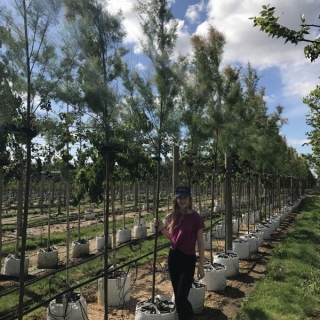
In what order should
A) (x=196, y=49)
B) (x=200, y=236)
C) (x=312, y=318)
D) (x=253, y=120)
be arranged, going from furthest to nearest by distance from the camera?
(x=253, y=120) < (x=196, y=49) < (x=312, y=318) < (x=200, y=236)

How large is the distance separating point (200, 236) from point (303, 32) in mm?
2245

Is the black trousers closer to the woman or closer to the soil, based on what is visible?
the woman

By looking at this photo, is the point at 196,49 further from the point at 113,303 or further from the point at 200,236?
the point at 113,303

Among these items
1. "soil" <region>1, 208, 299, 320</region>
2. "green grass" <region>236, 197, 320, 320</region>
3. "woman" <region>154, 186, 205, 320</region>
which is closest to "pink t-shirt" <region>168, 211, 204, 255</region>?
"woman" <region>154, 186, 205, 320</region>

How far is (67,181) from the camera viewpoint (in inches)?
189

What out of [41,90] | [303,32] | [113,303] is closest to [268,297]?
[113,303]

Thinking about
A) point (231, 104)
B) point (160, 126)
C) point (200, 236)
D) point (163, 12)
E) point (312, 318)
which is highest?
point (163, 12)

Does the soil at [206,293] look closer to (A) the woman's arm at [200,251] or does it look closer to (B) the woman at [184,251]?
(B) the woman at [184,251]

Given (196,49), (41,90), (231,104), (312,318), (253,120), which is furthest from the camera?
(253,120)

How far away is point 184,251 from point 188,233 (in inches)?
7.9

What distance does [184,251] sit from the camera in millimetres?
3781

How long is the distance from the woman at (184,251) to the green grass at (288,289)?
62.8 inches

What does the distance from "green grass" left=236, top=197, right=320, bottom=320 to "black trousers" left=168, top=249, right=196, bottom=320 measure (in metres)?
1.52

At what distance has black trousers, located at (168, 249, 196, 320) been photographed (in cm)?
370
